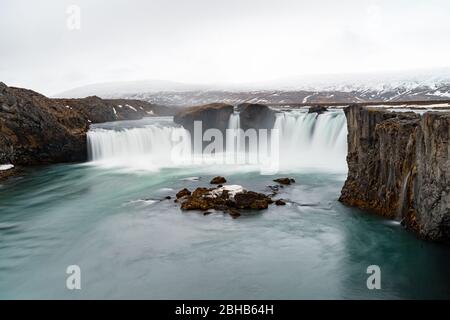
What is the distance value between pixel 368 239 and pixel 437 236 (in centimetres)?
279

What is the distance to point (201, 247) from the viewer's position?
16484 millimetres

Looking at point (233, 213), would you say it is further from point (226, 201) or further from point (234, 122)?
point (234, 122)

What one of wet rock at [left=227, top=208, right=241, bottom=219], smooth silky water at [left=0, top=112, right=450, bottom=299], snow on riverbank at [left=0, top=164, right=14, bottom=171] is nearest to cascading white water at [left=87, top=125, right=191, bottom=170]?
snow on riverbank at [left=0, top=164, right=14, bottom=171]

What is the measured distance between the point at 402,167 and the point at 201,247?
33.5ft

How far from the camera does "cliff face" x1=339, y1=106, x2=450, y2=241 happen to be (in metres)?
14.2

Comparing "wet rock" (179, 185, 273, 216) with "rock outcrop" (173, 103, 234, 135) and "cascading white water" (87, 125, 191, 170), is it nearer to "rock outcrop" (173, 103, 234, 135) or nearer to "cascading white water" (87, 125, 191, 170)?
"cascading white water" (87, 125, 191, 170)

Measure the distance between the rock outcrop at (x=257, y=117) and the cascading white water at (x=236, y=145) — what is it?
1082 mm

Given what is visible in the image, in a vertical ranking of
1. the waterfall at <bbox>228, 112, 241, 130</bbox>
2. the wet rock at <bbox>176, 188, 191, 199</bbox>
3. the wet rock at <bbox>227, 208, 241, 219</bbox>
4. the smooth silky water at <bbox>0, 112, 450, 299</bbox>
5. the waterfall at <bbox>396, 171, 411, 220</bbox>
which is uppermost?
the waterfall at <bbox>228, 112, 241, 130</bbox>

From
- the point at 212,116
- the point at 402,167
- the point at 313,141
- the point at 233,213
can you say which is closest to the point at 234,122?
the point at 212,116

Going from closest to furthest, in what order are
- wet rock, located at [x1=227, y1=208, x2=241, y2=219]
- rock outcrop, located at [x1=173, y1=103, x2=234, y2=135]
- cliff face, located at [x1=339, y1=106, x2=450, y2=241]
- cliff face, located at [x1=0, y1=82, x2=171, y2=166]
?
cliff face, located at [x1=339, y1=106, x2=450, y2=241], wet rock, located at [x1=227, y1=208, x2=241, y2=219], cliff face, located at [x1=0, y1=82, x2=171, y2=166], rock outcrop, located at [x1=173, y1=103, x2=234, y2=135]

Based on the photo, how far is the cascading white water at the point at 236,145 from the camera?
3731 cm

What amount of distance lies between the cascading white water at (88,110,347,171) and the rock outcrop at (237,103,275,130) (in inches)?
42.6

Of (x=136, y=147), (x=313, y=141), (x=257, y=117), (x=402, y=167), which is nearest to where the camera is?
(x=402, y=167)
